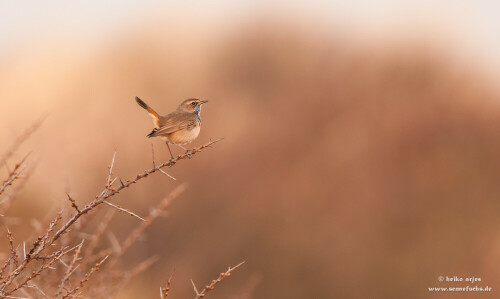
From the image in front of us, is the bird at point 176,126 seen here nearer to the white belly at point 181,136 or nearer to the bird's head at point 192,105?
the white belly at point 181,136

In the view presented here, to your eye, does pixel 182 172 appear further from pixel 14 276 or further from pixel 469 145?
pixel 14 276

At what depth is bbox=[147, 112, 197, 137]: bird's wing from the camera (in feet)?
15.3

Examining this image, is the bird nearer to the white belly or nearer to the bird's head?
the white belly

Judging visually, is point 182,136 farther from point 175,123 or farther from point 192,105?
point 192,105

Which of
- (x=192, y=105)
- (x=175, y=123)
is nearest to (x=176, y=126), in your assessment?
(x=175, y=123)

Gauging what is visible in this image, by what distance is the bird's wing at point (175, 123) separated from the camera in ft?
15.3

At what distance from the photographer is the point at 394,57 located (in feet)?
42.3

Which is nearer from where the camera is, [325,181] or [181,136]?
[181,136]

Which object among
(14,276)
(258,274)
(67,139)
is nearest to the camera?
(14,276)

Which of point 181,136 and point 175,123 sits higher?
point 175,123

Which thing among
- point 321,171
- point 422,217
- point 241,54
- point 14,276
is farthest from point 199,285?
point 14,276

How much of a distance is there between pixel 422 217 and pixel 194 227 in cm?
414

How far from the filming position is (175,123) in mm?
4734

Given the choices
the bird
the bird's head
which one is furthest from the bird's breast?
the bird's head
